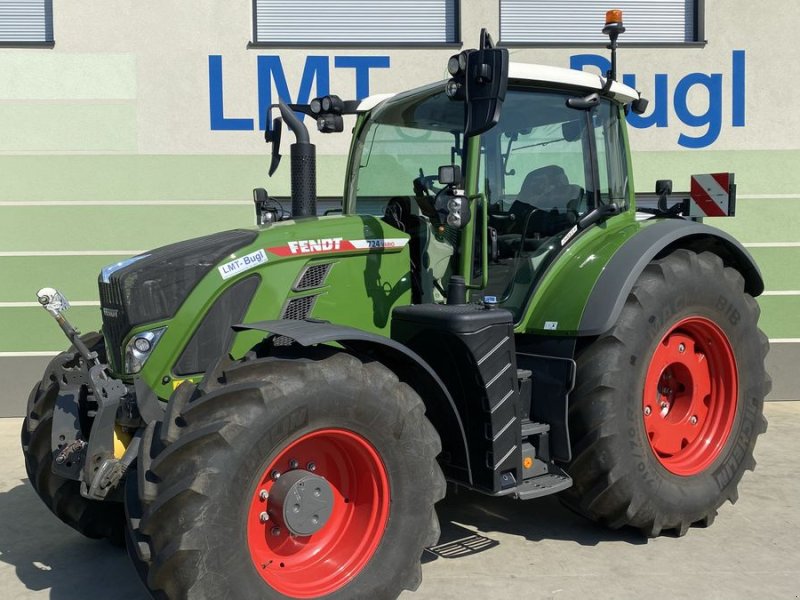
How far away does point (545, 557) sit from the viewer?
13.2 ft

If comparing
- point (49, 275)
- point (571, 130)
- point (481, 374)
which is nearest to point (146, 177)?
point (49, 275)

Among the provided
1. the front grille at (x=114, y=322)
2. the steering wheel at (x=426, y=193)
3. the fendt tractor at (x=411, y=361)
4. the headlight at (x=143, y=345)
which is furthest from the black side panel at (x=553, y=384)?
the front grille at (x=114, y=322)

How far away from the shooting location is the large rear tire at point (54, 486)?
13.1 ft

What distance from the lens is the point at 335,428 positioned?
324 cm

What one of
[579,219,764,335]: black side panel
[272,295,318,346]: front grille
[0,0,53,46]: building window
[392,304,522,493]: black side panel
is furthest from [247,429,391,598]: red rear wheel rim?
[0,0,53,46]: building window

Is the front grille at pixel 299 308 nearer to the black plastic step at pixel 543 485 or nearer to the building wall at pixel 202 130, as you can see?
the black plastic step at pixel 543 485

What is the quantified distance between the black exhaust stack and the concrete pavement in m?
1.84

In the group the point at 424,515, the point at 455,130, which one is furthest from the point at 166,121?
the point at 424,515

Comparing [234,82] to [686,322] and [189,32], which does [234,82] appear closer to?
[189,32]

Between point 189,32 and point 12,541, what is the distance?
459cm

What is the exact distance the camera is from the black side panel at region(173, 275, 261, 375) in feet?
11.8

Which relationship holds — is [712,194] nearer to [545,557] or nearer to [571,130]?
[571,130]

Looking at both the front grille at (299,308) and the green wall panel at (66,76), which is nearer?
the front grille at (299,308)

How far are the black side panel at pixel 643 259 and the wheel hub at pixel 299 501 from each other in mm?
1493
